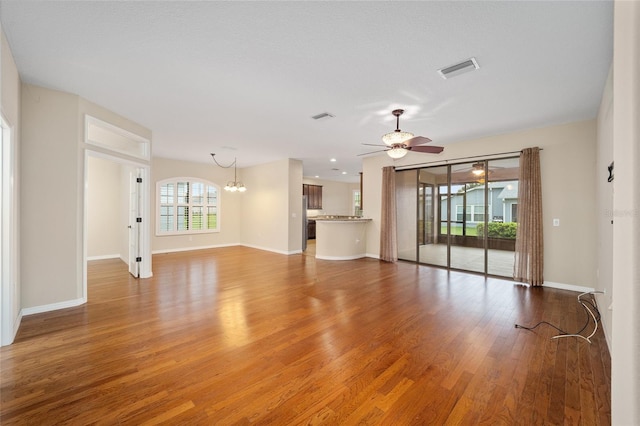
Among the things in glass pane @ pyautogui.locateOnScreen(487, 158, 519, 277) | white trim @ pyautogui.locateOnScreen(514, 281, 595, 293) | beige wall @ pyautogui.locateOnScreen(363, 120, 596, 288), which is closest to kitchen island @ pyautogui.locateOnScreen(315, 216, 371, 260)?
glass pane @ pyautogui.locateOnScreen(487, 158, 519, 277)

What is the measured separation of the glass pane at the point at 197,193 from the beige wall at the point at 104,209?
1.94 metres

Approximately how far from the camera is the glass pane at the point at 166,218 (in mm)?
7957

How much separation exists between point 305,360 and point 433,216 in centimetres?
514

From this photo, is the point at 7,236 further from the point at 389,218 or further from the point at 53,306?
the point at 389,218

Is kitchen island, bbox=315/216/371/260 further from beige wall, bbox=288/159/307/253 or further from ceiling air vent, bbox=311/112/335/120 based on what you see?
ceiling air vent, bbox=311/112/335/120

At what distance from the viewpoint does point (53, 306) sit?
3406 mm

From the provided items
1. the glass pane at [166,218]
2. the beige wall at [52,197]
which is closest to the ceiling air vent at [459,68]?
the beige wall at [52,197]

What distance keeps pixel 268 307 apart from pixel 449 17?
3669 mm

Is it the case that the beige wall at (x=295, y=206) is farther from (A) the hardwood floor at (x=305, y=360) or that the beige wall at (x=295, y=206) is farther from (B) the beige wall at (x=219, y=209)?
(A) the hardwood floor at (x=305, y=360)

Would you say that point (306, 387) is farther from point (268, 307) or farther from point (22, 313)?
point (22, 313)

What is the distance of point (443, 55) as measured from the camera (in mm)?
2547

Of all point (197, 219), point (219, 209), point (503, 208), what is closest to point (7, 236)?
point (197, 219)

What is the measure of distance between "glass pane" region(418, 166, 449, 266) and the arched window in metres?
6.63

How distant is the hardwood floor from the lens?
1752 millimetres
